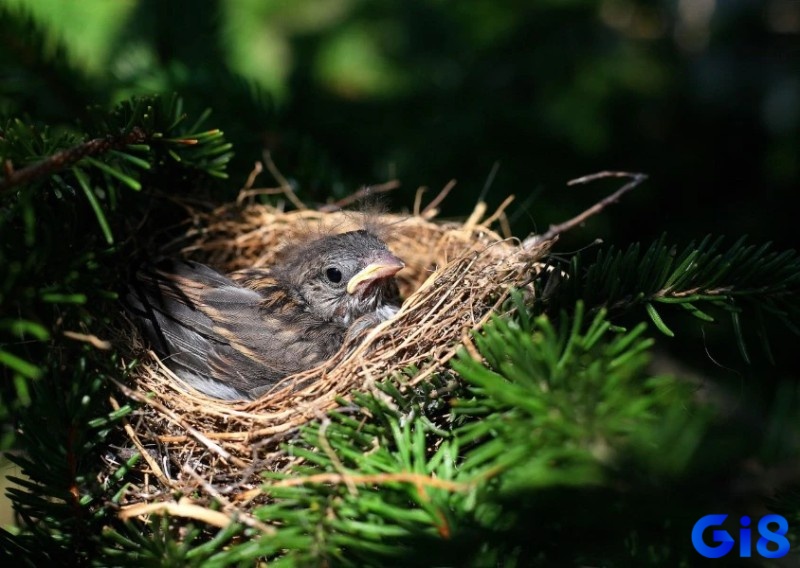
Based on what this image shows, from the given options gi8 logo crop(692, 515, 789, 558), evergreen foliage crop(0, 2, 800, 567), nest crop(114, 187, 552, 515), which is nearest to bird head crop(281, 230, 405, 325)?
nest crop(114, 187, 552, 515)

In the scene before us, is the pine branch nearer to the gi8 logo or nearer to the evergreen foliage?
the evergreen foliage

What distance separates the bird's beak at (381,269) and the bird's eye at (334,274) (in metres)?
0.11

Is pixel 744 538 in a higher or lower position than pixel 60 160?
lower

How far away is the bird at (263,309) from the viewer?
1.98 m

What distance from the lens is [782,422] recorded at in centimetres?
93

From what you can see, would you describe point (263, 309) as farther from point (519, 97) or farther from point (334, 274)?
point (519, 97)

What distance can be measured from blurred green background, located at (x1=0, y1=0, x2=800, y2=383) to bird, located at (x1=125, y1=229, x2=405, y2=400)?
Answer: 24cm

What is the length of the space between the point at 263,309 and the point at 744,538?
1513 millimetres

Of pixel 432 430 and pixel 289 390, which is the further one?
pixel 289 390

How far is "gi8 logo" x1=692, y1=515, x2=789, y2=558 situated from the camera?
1.02 metres

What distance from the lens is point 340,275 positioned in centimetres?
239

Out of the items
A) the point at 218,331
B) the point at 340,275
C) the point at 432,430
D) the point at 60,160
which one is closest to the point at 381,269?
the point at 340,275

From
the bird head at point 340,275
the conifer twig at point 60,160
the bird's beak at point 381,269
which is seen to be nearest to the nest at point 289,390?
the bird's beak at point 381,269

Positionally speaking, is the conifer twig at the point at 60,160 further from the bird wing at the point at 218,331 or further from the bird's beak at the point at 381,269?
the bird's beak at the point at 381,269
